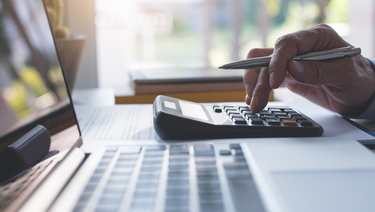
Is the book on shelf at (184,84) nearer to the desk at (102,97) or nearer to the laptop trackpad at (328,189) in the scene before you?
the desk at (102,97)

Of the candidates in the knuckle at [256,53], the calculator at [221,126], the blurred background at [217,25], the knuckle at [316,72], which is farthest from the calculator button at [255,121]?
the blurred background at [217,25]

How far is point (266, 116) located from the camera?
47 centimetres

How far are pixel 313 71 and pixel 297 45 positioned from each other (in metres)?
0.04

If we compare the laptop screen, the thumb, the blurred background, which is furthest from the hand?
the blurred background

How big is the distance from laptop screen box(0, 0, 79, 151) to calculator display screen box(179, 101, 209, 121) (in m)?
0.14

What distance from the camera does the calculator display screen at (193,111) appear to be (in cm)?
44

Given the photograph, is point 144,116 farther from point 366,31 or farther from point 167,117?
point 366,31

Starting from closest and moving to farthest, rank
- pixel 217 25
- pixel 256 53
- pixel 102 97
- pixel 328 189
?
pixel 328 189 → pixel 256 53 → pixel 102 97 → pixel 217 25

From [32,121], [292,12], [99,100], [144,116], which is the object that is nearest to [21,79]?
[32,121]

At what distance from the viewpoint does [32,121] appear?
0.33m

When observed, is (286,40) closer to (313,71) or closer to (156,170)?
(313,71)

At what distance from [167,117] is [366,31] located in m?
3.14

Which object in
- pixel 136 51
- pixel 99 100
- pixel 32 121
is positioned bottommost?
pixel 136 51

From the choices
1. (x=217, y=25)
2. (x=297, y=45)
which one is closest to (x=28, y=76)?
(x=297, y=45)
